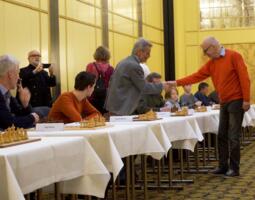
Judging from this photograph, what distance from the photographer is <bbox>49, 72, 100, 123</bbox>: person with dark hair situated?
4.01 meters

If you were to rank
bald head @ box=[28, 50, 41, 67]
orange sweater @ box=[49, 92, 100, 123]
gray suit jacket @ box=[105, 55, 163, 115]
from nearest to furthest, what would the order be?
orange sweater @ box=[49, 92, 100, 123] → gray suit jacket @ box=[105, 55, 163, 115] → bald head @ box=[28, 50, 41, 67]

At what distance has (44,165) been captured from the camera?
242cm

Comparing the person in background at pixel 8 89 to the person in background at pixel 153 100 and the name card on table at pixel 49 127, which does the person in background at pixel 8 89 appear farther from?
the person in background at pixel 153 100

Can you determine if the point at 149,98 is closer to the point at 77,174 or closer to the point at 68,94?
the point at 68,94

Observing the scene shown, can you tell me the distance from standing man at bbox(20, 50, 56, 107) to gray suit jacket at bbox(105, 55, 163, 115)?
4.22 feet

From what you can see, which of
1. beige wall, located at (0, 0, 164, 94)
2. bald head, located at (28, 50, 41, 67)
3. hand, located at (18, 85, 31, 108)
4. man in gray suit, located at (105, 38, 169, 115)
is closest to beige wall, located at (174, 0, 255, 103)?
beige wall, located at (0, 0, 164, 94)

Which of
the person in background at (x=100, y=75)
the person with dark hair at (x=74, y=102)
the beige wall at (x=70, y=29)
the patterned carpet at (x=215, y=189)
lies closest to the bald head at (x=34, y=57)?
the beige wall at (x=70, y=29)

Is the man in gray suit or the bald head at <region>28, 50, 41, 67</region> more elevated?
the bald head at <region>28, 50, 41, 67</region>

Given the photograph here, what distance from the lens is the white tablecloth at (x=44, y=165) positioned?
2135mm

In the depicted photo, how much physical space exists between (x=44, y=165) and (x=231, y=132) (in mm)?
3073

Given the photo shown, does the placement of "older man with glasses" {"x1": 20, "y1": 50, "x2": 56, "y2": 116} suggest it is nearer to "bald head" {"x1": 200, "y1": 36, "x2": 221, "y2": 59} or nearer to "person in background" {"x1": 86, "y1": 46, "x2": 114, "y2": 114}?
"person in background" {"x1": 86, "y1": 46, "x2": 114, "y2": 114}

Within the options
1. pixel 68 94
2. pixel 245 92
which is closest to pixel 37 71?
pixel 68 94

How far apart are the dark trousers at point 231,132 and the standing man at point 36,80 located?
204 centimetres

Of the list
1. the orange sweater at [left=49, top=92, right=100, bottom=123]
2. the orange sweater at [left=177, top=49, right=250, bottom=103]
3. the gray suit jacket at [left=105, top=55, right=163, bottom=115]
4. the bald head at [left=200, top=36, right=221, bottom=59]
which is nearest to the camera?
the orange sweater at [left=49, top=92, right=100, bottom=123]
